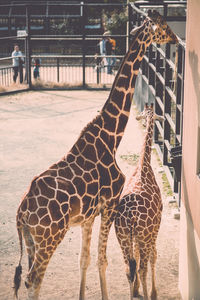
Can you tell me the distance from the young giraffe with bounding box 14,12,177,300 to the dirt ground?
638mm

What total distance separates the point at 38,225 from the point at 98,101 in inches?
392

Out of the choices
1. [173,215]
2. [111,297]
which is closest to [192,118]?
[111,297]

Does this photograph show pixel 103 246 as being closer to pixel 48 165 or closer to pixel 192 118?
pixel 192 118

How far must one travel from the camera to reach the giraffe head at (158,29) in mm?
5262

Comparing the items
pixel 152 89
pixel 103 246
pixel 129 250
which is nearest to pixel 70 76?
pixel 152 89

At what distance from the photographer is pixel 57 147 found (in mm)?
10445

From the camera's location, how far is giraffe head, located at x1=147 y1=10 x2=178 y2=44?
17.3ft

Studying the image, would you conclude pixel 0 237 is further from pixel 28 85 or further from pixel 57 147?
pixel 28 85

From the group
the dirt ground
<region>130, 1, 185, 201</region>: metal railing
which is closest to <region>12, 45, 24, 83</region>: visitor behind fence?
the dirt ground

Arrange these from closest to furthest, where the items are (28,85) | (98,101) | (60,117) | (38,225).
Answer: (38,225) → (60,117) → (98,101) → (28,85)

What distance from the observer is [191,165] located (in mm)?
4879

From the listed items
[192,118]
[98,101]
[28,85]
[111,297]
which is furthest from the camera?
[28,85]

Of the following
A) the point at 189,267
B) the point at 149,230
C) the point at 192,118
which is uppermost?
the point at 192,118

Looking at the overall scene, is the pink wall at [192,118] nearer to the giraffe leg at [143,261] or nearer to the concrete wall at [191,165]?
the concrete wall at [191,165]
